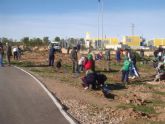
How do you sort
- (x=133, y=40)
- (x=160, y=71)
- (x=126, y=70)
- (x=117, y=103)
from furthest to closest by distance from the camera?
1. (x=133, y=40)
2. (x=160, y=71)
3. (x=126, y=70)
4. (x=117, y=103)

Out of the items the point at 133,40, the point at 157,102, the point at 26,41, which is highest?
the point at 157,102

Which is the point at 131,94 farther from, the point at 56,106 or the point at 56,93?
the point at 56,106

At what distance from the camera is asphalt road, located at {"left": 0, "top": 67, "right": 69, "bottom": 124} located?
44.0 feet

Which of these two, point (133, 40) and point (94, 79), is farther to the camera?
point (133, 40)

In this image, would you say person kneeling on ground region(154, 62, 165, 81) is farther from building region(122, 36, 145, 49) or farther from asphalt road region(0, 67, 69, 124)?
building region(122, 36, 145, 49)

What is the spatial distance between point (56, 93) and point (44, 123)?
692 cm

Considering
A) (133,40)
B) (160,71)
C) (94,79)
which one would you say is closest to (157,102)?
(94,79)

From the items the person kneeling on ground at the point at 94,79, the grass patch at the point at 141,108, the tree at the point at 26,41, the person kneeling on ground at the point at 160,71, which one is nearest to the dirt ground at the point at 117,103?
the grass patch at the point at 141,108

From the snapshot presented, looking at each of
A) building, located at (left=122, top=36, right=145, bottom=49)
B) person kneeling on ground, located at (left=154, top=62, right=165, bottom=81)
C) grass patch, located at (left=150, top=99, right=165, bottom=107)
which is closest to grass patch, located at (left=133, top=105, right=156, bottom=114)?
grass patch, located at (left=150, top=99, right=165, bottom=107)

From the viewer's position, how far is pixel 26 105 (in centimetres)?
1595

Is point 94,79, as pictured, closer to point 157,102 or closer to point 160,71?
point 157,102

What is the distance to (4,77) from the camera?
25.4 meters

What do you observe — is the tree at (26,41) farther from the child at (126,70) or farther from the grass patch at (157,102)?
the grass patch at (157,102)

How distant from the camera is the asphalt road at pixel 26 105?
13.4 meters
